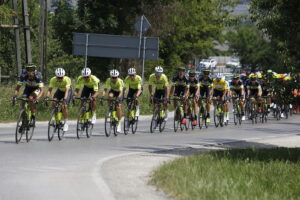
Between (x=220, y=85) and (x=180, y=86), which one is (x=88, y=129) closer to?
(x=180, y=86)

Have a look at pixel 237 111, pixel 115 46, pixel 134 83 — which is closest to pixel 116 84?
pixel 134 83

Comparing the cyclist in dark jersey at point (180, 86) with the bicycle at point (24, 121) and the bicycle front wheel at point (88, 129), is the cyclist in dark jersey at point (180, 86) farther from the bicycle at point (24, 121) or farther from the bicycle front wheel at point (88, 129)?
the bicycle at point (24, 121)

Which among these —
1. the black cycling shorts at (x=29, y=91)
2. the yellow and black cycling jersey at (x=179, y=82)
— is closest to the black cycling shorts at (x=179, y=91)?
the yellow and black cycling jersey at (x=179, y=82)

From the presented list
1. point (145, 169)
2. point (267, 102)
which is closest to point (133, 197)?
point (145, 169)

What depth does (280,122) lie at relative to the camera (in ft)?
105

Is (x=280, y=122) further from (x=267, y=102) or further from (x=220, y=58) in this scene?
(x=220, y=58)

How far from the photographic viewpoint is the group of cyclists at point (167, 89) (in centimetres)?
1572

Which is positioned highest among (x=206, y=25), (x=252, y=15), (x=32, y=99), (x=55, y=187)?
(x=206, y=25)

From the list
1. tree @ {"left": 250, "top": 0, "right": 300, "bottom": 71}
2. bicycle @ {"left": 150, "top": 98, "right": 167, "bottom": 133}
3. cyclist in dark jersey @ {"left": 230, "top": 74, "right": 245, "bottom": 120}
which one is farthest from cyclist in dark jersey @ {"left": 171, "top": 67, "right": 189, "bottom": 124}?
tree @ {"left": 250, "top": 0, "right": 300, "bottom": 71}

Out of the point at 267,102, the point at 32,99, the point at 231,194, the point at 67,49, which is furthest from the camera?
the point at 67,49

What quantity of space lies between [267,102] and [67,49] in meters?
23.3

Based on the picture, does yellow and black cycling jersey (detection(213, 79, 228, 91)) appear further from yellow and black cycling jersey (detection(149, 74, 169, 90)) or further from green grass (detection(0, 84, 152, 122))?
green grass (detection(0, 84, 152, 122))

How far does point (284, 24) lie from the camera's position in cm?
1522

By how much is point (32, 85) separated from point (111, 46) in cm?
1288
